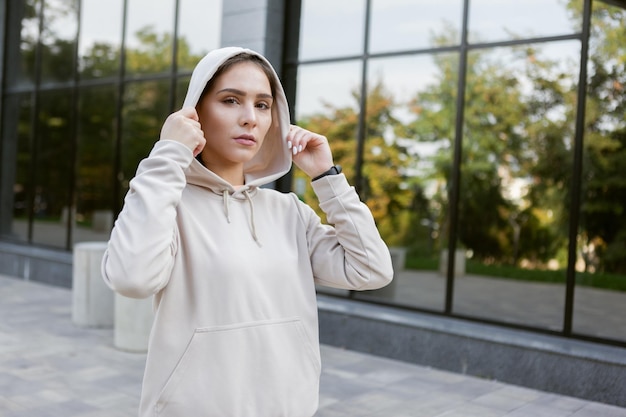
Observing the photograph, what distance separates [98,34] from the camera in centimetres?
1185

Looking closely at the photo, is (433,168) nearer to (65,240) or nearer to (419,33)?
(419,33)

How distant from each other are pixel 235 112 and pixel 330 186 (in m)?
0.35

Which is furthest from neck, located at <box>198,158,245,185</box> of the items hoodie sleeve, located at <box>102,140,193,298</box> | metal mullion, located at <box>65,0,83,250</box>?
metal mullion, located at <box>65,0,83,250</box>

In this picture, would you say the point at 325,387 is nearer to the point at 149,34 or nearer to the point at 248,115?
the point at 248,115

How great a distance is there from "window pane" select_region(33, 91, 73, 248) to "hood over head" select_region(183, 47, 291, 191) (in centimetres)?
1093

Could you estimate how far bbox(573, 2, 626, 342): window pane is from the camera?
1230 centimetres

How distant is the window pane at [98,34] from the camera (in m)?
11.5

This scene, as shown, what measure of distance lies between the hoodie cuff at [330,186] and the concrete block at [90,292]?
18.8 feet

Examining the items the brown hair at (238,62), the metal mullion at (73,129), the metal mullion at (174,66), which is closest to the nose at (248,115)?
the brown hair at (238,62)

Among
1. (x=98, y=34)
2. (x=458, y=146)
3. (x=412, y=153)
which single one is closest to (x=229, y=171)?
(x=458, y=146)

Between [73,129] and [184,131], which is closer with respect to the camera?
[184,131]

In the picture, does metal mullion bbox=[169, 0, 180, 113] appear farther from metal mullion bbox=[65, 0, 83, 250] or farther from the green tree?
the green tree

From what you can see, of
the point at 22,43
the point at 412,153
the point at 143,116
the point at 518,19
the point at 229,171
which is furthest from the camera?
the point at 412,153

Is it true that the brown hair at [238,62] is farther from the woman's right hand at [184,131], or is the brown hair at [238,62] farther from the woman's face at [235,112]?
the woman's right hand at [184,131]
